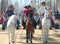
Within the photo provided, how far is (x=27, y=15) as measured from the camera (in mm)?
12156

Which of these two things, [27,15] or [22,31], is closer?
[27,15]

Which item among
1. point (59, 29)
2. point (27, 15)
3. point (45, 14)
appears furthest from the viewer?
point (59, 29)

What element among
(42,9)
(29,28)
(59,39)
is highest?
(42,9)

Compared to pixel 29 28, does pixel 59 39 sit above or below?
below

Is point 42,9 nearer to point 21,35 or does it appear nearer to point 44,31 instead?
point 44,31

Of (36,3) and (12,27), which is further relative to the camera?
(36,3)

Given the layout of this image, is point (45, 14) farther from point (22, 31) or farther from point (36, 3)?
point (36, 3)

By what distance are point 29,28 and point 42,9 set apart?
1454 mm

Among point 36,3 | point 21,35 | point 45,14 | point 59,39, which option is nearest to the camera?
point 45,14

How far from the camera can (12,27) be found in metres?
11.7

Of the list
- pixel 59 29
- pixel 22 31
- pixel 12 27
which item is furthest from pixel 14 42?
pixel 59 29

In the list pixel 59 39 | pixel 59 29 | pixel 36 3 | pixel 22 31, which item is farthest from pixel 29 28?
pixel 36 3

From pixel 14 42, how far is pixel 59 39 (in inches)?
111

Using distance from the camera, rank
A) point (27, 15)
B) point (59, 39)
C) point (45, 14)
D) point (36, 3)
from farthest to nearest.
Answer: point (36, 3), point (59, 39), point (27, 15), point (45, 14)
